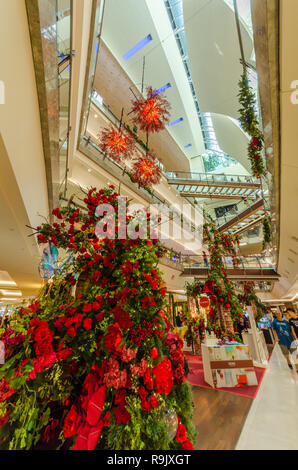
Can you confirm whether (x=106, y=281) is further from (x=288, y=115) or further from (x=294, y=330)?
(x=294, y=330)

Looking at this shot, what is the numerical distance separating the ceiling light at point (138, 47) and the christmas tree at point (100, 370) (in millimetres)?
15803

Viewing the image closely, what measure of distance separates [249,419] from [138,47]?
56.6 ft

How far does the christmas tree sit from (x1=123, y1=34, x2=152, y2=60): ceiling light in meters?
15.8

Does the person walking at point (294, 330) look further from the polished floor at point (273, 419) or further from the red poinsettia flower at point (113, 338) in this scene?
the red poinsettia flower at point (113, 338)

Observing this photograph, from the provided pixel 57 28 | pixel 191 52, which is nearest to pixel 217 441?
pixel 57 28

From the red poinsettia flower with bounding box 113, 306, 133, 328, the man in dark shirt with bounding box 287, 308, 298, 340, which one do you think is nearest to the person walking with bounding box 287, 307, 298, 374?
the man in dark shirt with bounding box 287, 308, 298, 340

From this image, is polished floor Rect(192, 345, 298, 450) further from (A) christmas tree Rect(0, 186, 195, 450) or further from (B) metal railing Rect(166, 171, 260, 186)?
(B) metal railing Rect(166, 171, 260, 186)

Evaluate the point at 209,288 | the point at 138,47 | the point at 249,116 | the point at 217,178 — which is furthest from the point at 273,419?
the point at 138,47

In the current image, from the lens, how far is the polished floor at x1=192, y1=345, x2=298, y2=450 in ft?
8.73

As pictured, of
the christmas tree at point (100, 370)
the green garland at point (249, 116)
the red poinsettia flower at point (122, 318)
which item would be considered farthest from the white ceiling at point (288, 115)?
the red poinsettia flower at point (122, 318)

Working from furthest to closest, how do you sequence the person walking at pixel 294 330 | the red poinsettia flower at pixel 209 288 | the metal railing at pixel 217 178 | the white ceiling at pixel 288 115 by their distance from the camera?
the metal railing at pixel 217 178, the person walking at pixel 294 330, the red poinsettia flower at pixel 209 288, the white ceiling at pixel 288 115

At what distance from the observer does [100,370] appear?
98 centimetres

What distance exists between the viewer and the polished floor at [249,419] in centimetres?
266
